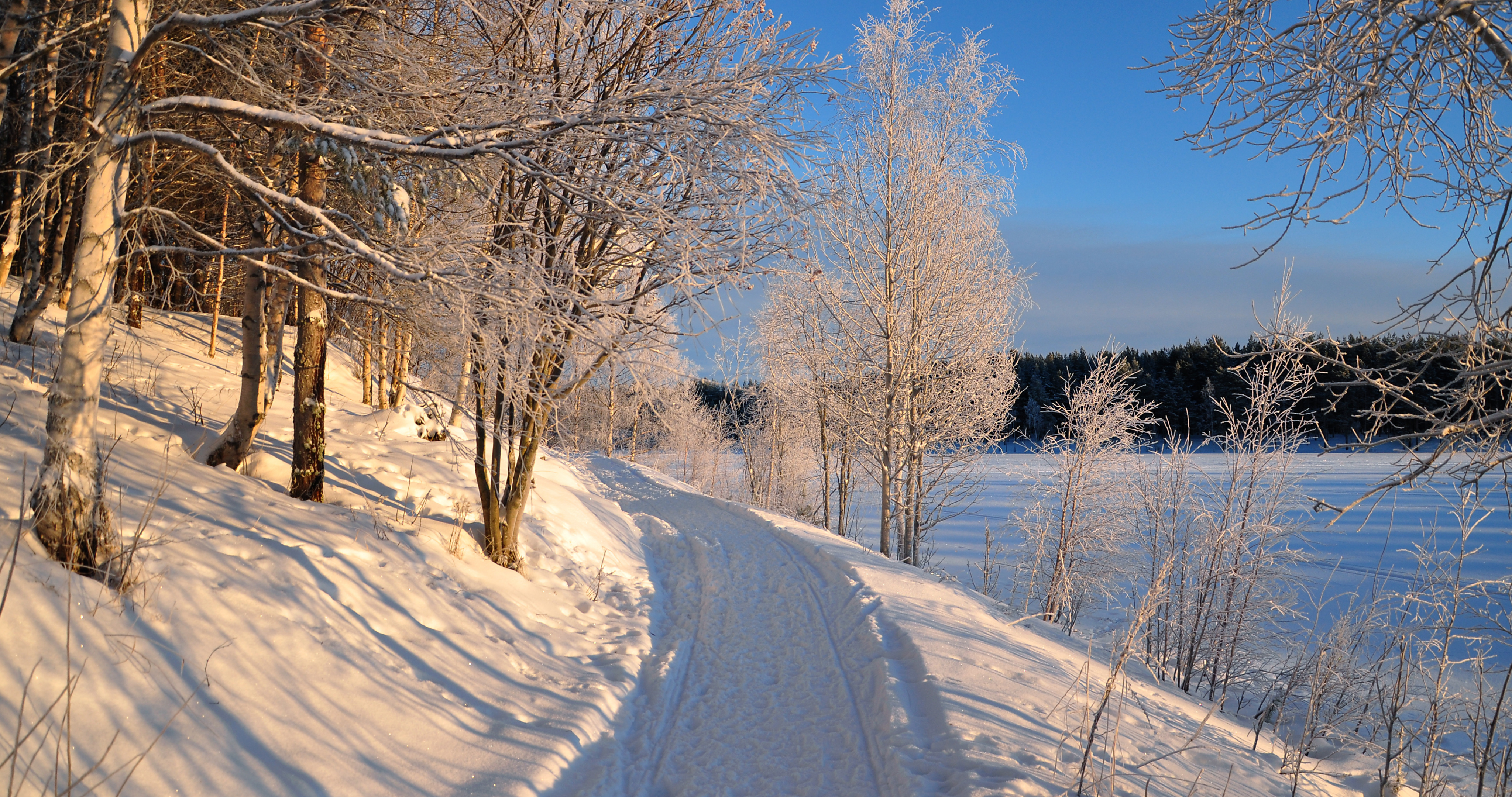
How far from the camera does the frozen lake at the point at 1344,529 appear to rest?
623 inches

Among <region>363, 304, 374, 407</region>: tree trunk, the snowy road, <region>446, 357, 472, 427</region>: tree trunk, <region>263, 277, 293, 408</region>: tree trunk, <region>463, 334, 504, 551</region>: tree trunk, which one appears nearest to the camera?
the snowy road

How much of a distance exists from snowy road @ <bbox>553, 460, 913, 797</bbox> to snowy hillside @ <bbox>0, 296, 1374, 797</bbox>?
3cm

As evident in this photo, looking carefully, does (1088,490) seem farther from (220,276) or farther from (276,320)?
(220,276)

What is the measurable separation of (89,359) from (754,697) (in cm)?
469

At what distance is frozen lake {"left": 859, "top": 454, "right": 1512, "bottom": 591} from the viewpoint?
1581cm

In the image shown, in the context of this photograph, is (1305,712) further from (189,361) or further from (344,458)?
(189,361)

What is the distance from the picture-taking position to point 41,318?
29.0 ft

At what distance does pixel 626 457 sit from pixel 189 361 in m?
26.1

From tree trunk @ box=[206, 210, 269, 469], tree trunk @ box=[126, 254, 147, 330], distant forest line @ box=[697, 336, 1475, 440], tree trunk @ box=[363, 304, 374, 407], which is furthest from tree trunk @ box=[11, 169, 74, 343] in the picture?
distant forest line @ box=[697, 336, 1475, 440]

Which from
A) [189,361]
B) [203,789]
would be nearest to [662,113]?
[203,789]

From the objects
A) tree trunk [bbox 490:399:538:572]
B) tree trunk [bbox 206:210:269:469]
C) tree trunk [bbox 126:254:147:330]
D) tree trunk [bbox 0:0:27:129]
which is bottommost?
tree trunk [bbox 490:399:538:572]

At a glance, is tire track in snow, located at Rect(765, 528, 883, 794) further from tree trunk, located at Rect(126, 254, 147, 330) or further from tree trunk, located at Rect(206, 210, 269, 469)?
tree trunk, located at Rect(126, 254, 147, 330)

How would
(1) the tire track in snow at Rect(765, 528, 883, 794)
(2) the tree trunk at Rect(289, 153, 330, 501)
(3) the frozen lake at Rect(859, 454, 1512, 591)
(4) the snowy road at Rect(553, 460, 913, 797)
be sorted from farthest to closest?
→ (3) the frozen lake at Rect(859, 454, 1512, 591) < (2) the tree trunk at Rect(289, 153, 330, 501) < (1) the tire track in snow at Rect(765, 528, 883, 794) < (4) the snowy road at Rect(553, 460, 913, 797)

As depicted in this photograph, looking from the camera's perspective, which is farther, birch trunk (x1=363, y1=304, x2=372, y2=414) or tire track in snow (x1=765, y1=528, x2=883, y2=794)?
birch trunk (x1=363, y1=304, x2=372, y2=414)
